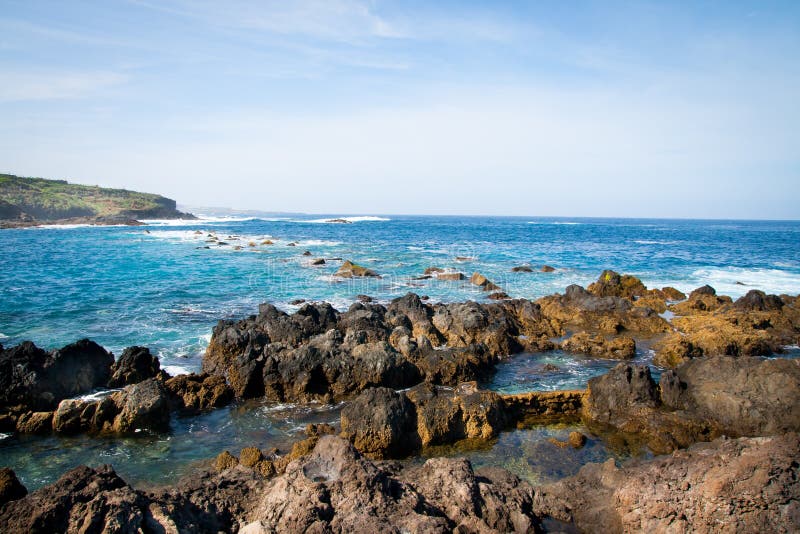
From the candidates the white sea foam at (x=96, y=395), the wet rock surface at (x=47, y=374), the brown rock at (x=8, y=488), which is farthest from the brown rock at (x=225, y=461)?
the wet rock surface at (x=47, y=374)

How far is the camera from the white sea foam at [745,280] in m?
32.7

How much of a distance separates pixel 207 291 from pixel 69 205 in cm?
12027

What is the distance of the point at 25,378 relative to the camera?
12.3 m

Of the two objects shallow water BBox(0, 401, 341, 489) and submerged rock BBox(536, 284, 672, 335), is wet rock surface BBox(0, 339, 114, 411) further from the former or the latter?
submerged rock BBox(536, 284, 672, 335)

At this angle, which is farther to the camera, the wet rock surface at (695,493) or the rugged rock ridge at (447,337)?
the rugged rock ridge at (447,337)

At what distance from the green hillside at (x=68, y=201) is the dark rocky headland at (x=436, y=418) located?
4722 inches

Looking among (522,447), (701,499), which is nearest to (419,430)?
(522,447)

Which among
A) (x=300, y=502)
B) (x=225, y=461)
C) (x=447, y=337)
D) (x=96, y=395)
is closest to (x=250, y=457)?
(x=225, y=461)

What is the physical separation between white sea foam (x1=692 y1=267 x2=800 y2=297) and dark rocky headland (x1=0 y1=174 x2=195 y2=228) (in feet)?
355

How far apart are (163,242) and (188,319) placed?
4513 cm

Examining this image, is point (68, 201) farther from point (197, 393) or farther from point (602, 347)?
point (602, 347)

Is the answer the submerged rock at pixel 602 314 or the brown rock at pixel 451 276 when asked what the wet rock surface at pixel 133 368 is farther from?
the brown rock at pixel 451 276

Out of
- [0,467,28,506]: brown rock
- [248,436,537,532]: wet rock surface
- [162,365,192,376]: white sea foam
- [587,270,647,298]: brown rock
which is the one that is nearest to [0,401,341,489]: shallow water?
[0,467,28,506]: brown rock

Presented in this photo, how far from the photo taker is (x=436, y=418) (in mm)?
10492
